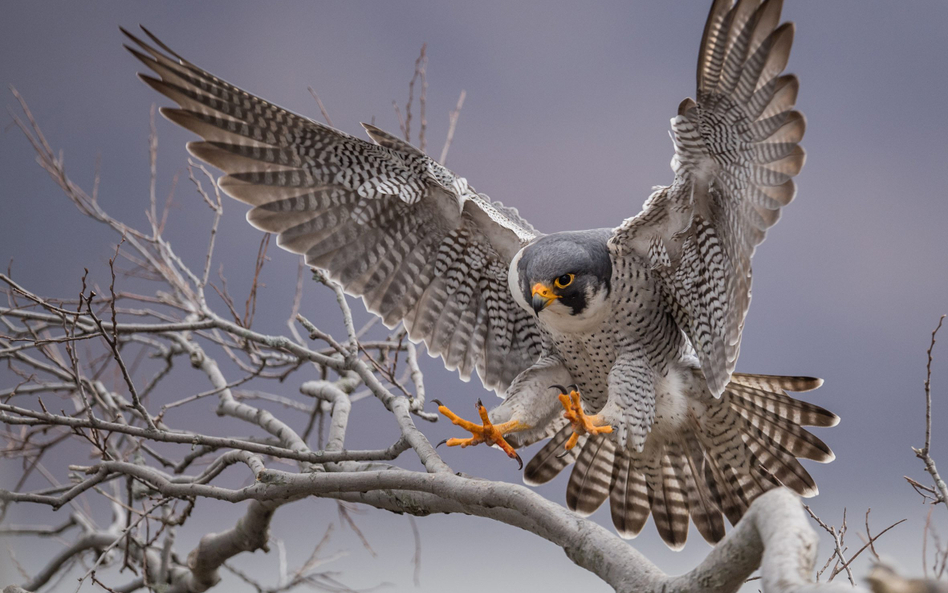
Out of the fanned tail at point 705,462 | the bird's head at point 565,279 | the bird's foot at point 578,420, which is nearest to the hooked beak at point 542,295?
the bird's head at point 565,279

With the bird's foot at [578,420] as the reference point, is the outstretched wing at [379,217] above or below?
above

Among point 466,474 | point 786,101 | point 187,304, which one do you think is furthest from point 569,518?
point 187,304

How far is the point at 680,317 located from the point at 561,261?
558 mm

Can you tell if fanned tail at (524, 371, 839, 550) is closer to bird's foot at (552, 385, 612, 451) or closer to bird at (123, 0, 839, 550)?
bird at (123, 0, 839, 550)

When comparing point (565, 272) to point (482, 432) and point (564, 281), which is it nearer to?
point (564, 281)

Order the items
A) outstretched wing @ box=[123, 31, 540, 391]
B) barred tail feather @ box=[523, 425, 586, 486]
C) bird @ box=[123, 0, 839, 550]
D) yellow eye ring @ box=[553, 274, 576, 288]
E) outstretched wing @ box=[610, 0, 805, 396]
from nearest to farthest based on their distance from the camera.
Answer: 1. outstretched wing @ box=[610, 0, 805, 396]
2. bird @ box=[123, 0, 839, 550]
3. yellow eye ring @ box=[553, 274, 576, 288]
4. outstretched wing @ box=[123, 31, 540, 391]
5. barred tail feather @ box=[523, 425, 586, 486]

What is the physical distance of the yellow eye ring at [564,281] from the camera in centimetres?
240

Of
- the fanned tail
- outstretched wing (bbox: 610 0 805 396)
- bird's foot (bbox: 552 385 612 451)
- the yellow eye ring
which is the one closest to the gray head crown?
the yellow eye ring

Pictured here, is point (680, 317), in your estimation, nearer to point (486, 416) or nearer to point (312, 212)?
point (486, 416)

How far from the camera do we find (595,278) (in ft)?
8.07

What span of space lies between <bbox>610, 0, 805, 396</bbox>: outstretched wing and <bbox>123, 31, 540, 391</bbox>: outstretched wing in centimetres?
59

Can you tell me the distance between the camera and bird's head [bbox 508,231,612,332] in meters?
2.41

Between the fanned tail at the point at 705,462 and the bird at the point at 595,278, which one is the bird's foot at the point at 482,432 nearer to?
the bird at the point at 595,278

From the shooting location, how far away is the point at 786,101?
6.72 ft
